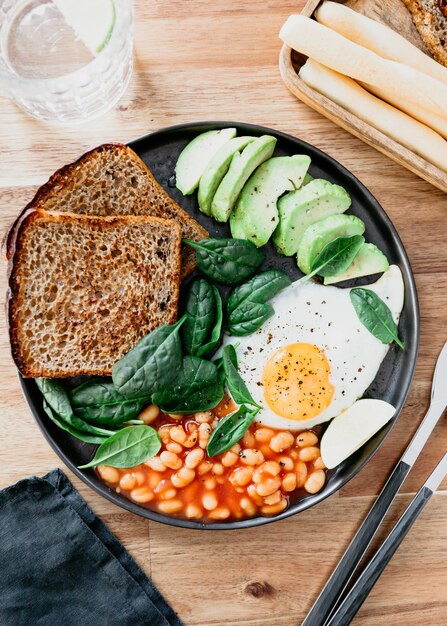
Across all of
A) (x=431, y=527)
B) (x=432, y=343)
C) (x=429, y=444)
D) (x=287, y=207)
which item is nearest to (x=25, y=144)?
(x=287, y=207)

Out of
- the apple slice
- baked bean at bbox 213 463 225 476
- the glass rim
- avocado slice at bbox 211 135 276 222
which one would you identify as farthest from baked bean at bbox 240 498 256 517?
the glass rim

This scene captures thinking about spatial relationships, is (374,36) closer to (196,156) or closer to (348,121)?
(348,121)

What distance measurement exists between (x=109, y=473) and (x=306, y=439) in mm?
838

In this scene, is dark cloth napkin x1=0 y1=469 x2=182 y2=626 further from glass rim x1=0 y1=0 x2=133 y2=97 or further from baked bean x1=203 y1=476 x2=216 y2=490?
glass rim x1=0 y1=0 x2=133 y2=97

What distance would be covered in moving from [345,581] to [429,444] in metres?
0.71

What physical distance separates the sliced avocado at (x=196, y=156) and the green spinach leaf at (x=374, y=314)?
83 cm

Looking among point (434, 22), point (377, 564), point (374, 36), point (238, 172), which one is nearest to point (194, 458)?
point (377, 564)

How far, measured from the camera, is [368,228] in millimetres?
2816

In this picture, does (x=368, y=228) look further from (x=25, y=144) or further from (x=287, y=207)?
(x=25, y=144)

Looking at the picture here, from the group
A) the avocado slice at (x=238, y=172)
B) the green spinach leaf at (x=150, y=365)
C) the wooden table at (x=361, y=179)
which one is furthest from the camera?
the wooden table at (x=361, y=179)

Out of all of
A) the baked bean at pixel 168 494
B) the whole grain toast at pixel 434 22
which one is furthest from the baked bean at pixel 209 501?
the whole grain toast at pixel 434 22

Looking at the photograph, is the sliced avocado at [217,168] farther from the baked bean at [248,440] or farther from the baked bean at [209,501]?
the baked bean at [209,501]

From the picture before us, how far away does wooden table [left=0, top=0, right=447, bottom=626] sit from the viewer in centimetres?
281

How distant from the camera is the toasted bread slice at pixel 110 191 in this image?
99.9 inches
